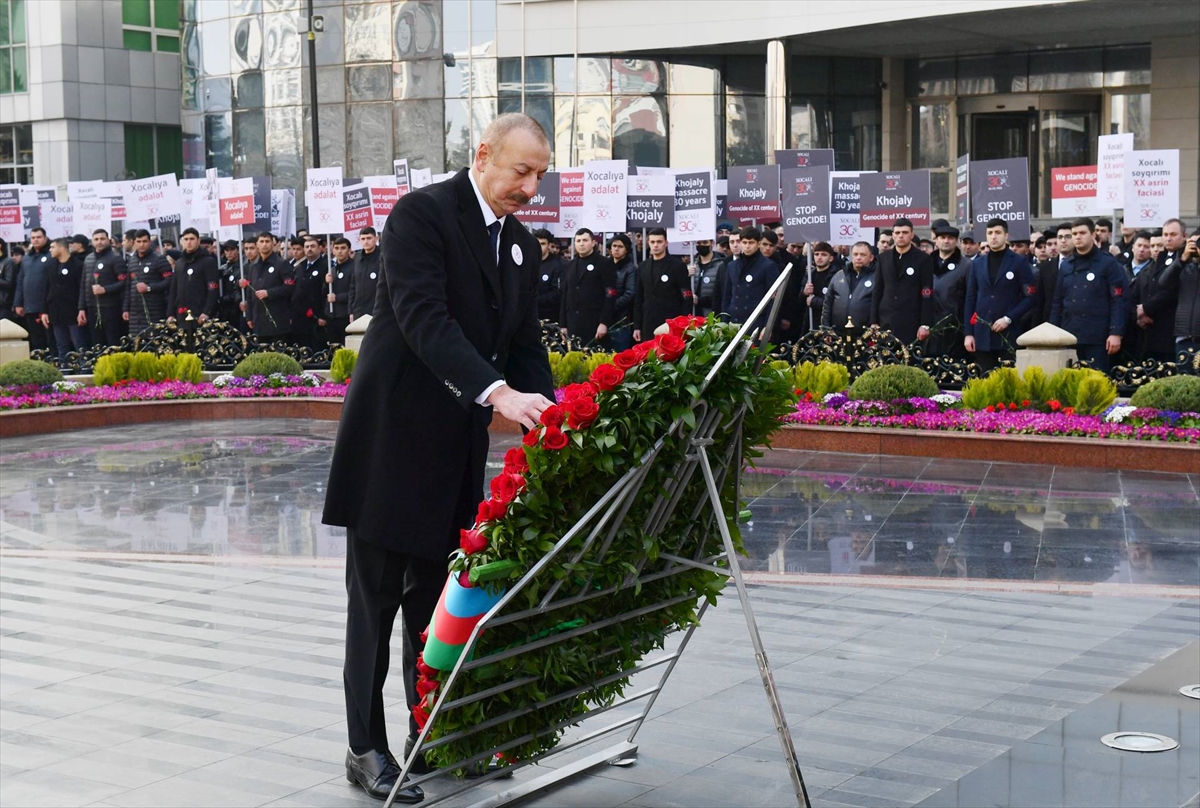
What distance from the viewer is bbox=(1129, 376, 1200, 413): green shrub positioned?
41.1 ft

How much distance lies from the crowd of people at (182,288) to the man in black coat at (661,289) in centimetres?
A: 361

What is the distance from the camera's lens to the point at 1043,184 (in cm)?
3594

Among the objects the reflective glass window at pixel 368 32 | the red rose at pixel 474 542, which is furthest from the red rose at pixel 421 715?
the reflective glass window at pixel 368 32

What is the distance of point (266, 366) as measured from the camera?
18.0 meters

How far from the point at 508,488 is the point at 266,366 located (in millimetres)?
14514

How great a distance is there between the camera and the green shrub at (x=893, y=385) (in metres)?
13.8

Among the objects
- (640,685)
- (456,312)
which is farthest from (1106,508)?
(456,312)

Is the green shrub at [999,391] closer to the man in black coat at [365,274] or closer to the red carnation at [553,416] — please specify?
the man in black coat at [365,274]

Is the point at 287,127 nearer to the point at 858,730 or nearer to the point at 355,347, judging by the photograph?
the point at 355,347

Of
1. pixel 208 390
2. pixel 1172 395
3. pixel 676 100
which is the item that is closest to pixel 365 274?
pixel 208 390

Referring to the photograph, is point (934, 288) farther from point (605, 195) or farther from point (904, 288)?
point (605, 195)

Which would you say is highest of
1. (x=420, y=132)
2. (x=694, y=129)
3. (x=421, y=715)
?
(x=420, y=132)

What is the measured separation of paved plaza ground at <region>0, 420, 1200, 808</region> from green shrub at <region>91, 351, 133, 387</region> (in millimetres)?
6140

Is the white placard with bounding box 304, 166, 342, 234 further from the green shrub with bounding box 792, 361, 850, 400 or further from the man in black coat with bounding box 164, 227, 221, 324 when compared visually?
the green shrub with bounding box 792, 361, 850, 400
